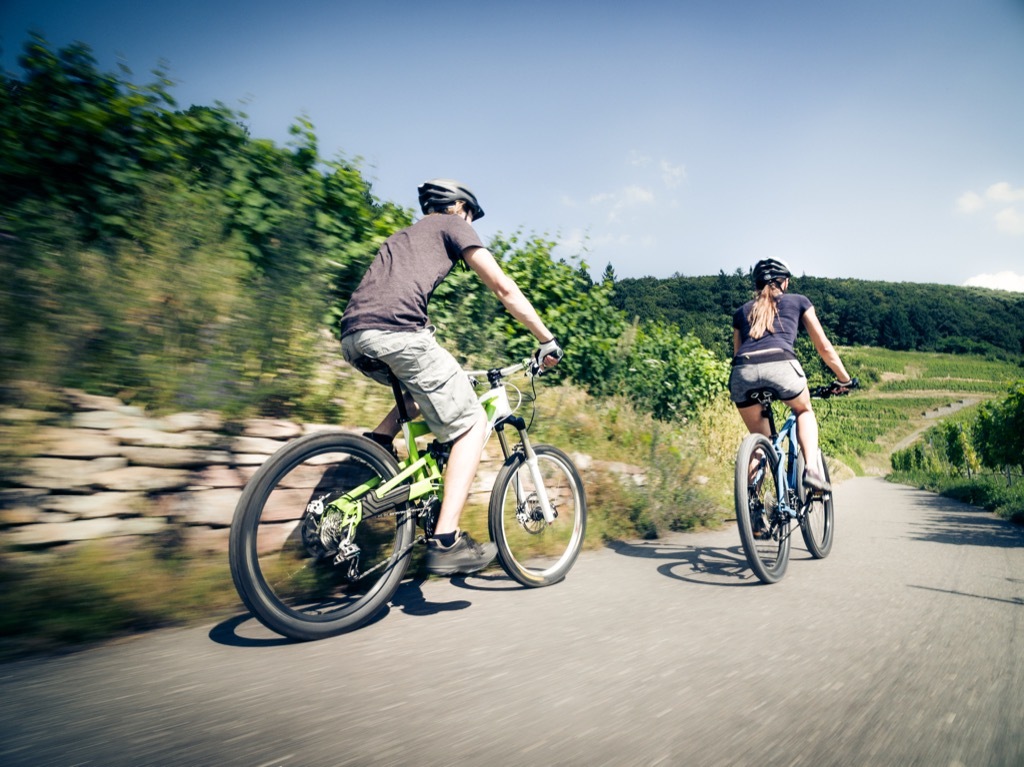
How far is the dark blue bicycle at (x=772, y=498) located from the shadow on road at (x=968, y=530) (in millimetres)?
3004

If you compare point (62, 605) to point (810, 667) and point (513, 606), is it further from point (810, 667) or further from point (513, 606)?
point (810, 667)

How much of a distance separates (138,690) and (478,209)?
2597mm

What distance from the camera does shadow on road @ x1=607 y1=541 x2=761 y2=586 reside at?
3773 millimetres

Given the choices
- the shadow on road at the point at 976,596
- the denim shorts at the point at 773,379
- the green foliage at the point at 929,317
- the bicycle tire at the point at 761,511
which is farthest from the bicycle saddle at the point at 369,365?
the green foliage at the point at 929,317

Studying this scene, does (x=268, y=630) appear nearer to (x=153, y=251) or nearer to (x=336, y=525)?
(x=336, y=525)

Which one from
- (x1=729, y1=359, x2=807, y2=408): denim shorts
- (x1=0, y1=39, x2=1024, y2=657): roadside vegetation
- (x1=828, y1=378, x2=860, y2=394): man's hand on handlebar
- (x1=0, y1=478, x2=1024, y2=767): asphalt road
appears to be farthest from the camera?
(x1=828, y1=378, x2=860, y2=394): man's hand on handlebar

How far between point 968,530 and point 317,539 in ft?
28.9

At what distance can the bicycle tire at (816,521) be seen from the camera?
4.31 m

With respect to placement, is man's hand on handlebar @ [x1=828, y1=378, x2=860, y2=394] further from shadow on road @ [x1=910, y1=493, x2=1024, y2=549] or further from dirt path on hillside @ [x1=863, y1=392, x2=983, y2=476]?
dirt path on hillside @ [x1=863, y1=392, x2=983, y2=476]

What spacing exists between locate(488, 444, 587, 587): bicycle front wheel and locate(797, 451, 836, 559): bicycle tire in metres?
1.86

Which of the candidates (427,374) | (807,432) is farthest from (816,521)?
(427,374)

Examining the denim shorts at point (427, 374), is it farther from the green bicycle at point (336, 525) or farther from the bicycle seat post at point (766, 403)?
the bicycle seat post at point (766, 403)

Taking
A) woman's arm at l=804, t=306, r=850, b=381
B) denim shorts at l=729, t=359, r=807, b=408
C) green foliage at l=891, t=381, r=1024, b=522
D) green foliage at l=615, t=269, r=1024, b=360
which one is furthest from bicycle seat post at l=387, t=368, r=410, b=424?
green foliage at l=615, t=269, r=1024, b=360

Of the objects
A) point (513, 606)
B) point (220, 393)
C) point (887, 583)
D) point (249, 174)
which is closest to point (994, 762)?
point (513, 606)
